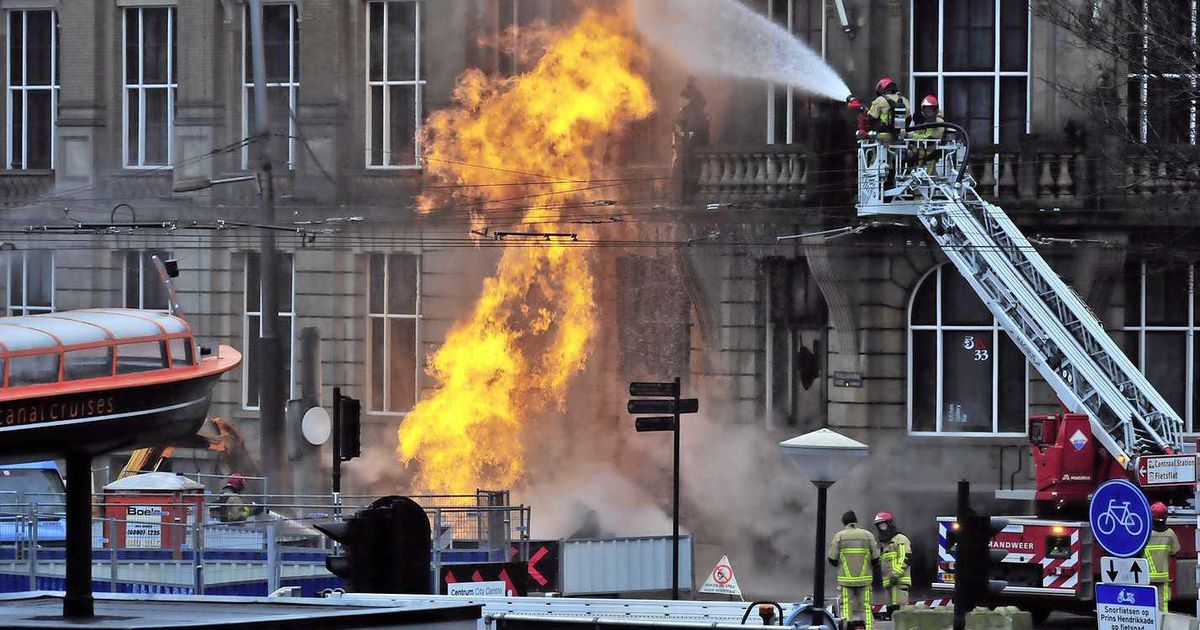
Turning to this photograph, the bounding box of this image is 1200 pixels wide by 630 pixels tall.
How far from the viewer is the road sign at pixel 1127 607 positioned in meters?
15.4

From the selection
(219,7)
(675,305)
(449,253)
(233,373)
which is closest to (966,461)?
(675,305)

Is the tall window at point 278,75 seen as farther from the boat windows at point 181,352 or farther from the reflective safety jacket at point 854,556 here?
the reflective safety jacket at point 854,556

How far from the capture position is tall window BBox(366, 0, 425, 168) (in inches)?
1385

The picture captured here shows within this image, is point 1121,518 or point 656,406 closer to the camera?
point 1121,518

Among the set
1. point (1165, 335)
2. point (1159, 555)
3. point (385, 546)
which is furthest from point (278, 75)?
point (385, 546)

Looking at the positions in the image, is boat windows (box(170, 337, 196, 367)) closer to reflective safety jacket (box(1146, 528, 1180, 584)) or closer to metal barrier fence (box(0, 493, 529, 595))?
metal barrier fence (box(0, 493, 529, 595))

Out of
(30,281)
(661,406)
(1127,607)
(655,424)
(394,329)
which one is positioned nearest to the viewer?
(1127,607)

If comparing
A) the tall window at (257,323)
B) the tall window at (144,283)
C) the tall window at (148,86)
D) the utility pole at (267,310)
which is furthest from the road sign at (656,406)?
the tall window at (148,86)

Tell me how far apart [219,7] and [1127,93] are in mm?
16444

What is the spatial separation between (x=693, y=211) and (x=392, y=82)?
6557mm

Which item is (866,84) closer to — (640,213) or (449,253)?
(640,213)

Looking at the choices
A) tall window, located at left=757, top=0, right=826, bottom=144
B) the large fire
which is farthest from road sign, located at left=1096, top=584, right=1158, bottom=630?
the large fire

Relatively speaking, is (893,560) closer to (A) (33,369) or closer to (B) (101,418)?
(B) (101,418)

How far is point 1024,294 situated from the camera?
26.9 meters
